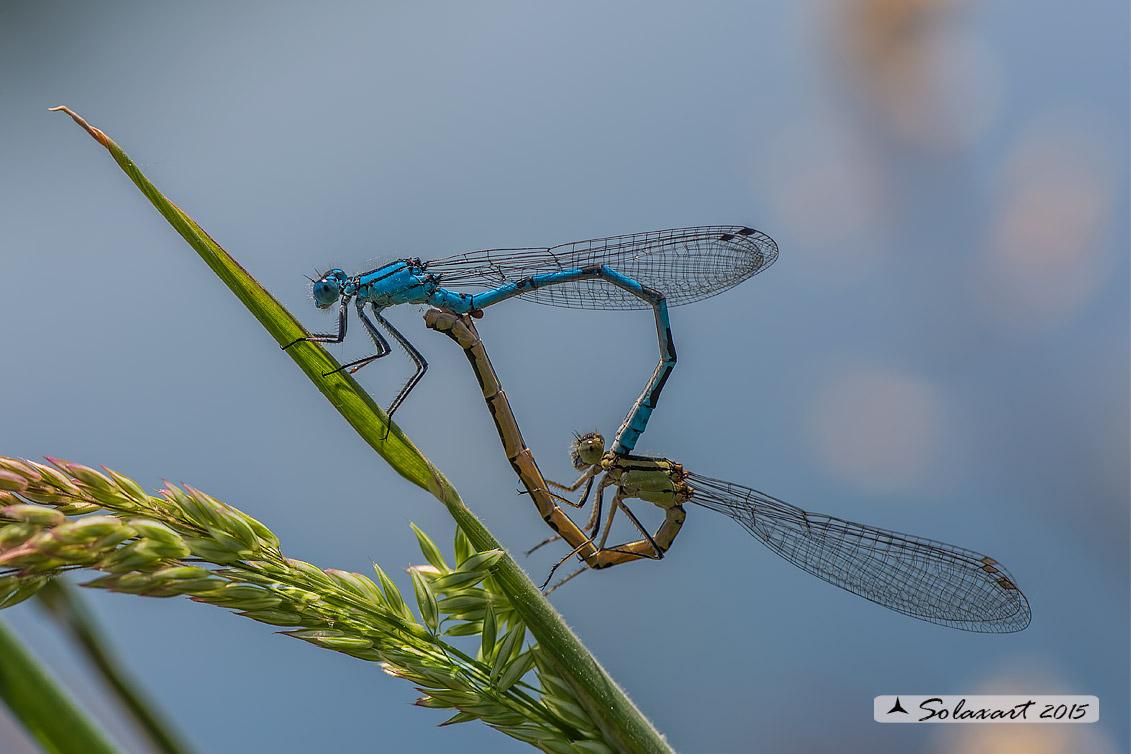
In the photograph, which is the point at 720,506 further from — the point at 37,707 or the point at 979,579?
the point at 37,707

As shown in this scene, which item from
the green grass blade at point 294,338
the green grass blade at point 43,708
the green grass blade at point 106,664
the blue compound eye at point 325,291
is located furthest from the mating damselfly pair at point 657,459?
the green grass blade at point 43,708

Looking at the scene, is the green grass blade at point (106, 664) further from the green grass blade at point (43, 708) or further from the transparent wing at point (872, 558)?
the transparent wing at point (872, 558)

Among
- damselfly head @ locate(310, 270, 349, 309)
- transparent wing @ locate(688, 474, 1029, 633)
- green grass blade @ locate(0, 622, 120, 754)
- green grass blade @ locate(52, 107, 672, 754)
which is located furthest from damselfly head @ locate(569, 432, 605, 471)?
green grass blade @ locate(0, 622, 120, 754)

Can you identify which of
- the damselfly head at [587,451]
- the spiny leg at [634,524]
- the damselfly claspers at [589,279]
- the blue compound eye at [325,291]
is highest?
the damselfly claspers at [589,279]

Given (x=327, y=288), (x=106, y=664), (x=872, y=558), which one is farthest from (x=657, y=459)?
(x=106, y=664)

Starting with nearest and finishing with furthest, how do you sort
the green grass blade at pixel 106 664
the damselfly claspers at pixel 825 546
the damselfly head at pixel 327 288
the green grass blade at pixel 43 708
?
the green grass blade at pixel 43 708
the green grass blade at pixel 106 664
the damselfly head at pixel 327 288
the damselfly claspers at pixel 825 546

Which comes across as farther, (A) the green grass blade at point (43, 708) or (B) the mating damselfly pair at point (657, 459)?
(B) the mating damselfly pair at point (657, 459)

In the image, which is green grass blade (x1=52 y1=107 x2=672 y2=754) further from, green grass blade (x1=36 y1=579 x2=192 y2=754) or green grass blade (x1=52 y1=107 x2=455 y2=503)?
green grass blade (x1=36 y1=579 x2=192 y2=754)

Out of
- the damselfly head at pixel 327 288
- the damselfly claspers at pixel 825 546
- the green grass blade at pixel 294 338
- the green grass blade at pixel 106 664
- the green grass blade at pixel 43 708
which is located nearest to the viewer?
the green grass blade at pixel 43 708
